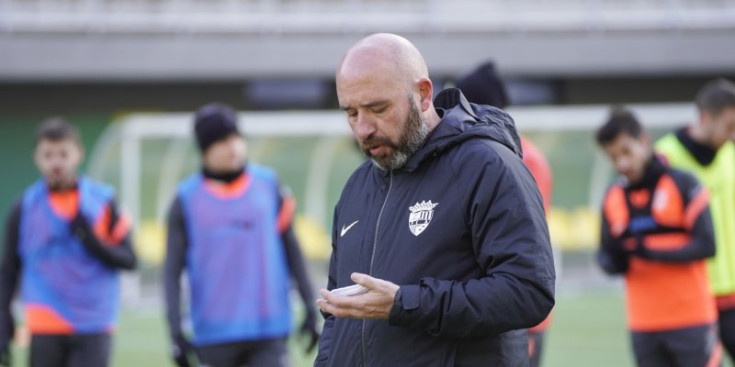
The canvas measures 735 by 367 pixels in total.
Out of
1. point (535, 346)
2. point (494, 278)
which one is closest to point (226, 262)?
point (535, 346)

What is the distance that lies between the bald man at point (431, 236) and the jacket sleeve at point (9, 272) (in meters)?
4.58

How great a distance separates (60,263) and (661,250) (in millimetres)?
3940

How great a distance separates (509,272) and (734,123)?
460cm

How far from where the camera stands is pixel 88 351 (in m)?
7.98

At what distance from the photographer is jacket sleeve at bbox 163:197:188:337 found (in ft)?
24.3

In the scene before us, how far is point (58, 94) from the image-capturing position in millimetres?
26406

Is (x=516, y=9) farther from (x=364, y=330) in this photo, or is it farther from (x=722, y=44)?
(x=364, y=330)

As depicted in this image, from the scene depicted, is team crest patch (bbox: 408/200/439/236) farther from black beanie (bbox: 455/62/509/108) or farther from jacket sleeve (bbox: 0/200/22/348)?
jacket sleeve (bbox: 0/200/22/348)

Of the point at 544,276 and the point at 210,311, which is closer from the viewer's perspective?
the point at 544,276

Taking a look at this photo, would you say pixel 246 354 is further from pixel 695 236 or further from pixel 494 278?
pixel 494 278

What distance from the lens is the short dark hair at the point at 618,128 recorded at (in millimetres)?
7090

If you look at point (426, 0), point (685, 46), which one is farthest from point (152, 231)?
point (685, 46)

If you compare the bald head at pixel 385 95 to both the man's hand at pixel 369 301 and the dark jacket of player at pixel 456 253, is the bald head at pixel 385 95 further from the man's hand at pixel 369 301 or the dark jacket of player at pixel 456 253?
the man's hand at pixel 369 301

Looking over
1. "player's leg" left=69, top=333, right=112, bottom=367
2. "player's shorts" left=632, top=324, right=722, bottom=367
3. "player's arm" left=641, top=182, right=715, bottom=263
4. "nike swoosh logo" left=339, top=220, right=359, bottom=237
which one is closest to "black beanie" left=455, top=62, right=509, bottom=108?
"player's arm" left=641, top=182, right=715, bottom=263
